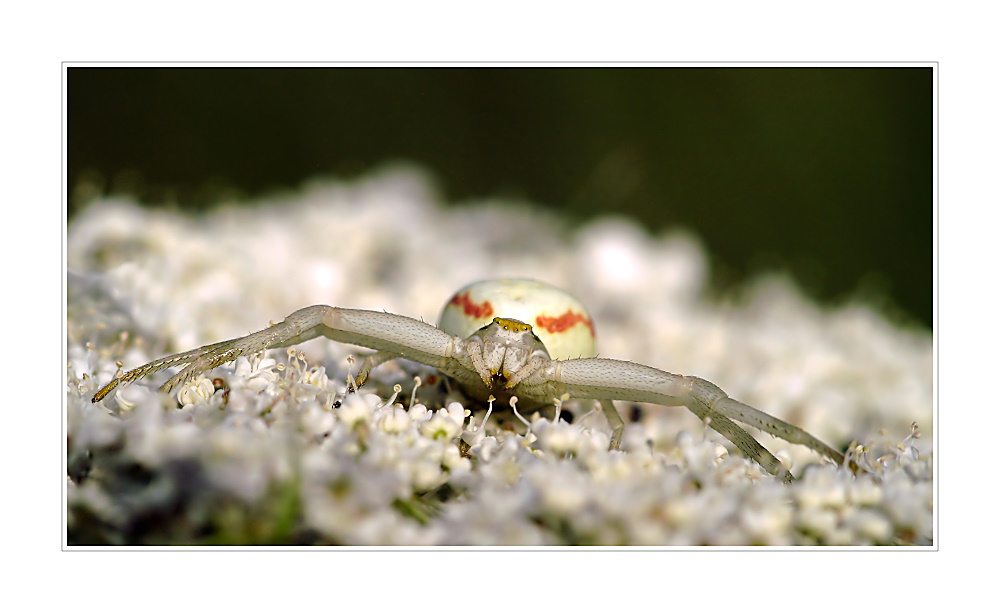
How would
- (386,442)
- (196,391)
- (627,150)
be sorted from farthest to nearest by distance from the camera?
(627,150) < (196,391) < (386,442)

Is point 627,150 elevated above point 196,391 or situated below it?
above

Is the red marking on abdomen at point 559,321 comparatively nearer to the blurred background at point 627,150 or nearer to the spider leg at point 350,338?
the spider leg at point 350,338

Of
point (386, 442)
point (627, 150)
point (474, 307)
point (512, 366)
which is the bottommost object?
point (386, 442)

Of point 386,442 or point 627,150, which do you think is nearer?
point 386,442

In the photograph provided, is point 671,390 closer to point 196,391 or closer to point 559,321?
point 559,321

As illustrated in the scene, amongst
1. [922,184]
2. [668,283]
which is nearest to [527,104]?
[668,283]

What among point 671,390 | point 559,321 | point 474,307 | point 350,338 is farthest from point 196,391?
point 671,390

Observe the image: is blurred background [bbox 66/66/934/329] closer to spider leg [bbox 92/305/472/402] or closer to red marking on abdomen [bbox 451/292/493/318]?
red marking on abdomen [bbox 451/292/493/318]

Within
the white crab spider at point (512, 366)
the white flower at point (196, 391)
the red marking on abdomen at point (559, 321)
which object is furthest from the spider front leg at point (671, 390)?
the white flower at point (196, 391)
